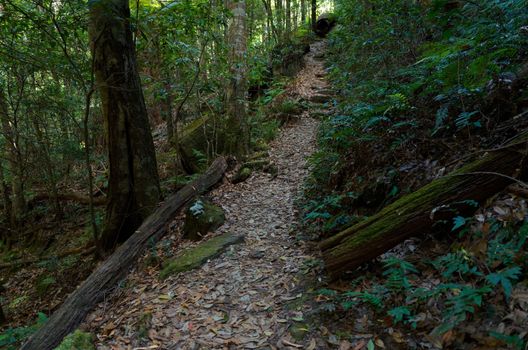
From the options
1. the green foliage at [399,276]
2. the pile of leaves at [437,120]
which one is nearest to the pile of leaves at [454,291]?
the green foliage at [399,276]

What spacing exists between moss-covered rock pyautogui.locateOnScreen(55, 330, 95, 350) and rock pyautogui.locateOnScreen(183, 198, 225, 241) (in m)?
2.22

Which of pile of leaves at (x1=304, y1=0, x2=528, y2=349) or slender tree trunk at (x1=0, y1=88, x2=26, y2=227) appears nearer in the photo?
pile of leaves at (x1=304, y1=0, x2=528, y2=349)

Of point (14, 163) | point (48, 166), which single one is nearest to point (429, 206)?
point (48, 166)

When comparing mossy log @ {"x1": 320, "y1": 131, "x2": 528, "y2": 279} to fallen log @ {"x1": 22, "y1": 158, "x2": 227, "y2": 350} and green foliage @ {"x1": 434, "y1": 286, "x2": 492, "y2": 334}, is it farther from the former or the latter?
fallen log @ {"x1": 22, "y1": 158, "x2": 227, "y2": 350}

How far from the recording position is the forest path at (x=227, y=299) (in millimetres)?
3160

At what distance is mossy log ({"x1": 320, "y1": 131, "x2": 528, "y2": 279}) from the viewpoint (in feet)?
9.07

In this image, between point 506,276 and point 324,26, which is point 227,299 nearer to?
point 506,276

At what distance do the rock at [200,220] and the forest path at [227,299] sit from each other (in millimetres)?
184

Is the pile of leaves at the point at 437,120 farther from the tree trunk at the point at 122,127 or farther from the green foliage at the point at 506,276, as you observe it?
the tree trunk at the point at 122,127

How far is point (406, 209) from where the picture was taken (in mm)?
3066

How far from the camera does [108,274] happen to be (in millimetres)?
4637

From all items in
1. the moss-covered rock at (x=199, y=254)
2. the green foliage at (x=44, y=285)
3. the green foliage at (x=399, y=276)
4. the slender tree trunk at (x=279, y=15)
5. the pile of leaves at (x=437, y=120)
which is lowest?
the green foliage at (x=44, y=285)

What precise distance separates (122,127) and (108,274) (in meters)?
2.62

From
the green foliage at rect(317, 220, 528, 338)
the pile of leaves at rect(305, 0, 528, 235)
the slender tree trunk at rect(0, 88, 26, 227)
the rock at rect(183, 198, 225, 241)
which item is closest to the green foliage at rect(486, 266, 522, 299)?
Result: the green foliage at rect(317, 220, 528, 338)
